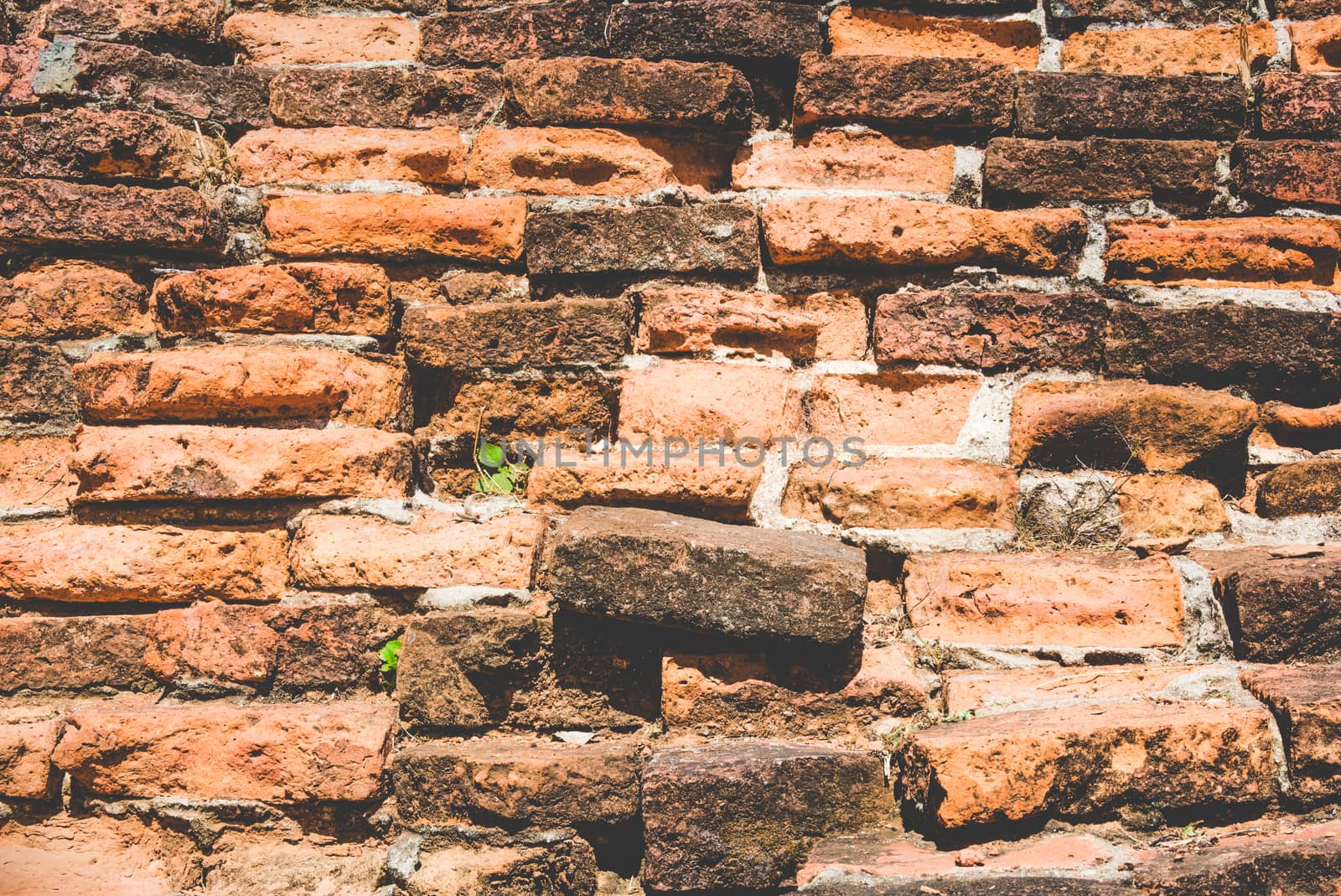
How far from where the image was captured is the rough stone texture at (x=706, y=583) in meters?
1.14

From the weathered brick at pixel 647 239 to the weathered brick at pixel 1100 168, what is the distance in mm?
399

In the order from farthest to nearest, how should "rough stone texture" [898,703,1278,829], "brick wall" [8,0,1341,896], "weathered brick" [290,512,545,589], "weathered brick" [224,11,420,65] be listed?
"weathered brick" [224,11,420,65], "weathered brick" [290,512,545,589], "brick wall" [8,0,1341,896], "rough stone texture" [898,703,1278,829]

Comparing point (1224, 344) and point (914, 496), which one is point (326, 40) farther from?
point (1224, 344)

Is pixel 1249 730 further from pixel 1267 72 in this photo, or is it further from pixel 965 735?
pixel 1267 72

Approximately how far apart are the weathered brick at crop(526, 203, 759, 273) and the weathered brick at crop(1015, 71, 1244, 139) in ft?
1.57

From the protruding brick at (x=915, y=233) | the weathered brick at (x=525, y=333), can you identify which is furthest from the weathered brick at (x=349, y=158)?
the protruding brick at (x=915, y=233)

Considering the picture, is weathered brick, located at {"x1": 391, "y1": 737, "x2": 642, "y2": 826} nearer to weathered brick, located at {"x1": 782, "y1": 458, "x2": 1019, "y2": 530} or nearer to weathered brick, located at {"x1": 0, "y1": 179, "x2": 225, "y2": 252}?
weathered brick, located at {"x1": 782, "y1": 458, "x2": 1019, "y2": 530}

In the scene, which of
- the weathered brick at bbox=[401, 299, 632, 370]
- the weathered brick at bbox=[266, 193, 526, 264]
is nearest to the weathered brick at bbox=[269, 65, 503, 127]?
the weathered brick at bbox=[266, 193, 526, 264]

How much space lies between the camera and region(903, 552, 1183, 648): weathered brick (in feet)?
4.03

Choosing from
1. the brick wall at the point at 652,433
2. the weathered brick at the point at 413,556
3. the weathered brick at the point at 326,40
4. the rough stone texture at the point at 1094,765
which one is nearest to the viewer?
the rough stone texture at the point at 1094,765

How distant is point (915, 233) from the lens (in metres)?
1.34

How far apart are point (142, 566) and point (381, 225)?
59 centimetres

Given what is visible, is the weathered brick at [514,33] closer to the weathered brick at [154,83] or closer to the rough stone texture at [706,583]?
the weathered brick at [154,83]

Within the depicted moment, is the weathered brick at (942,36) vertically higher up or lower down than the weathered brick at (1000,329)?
higher up
